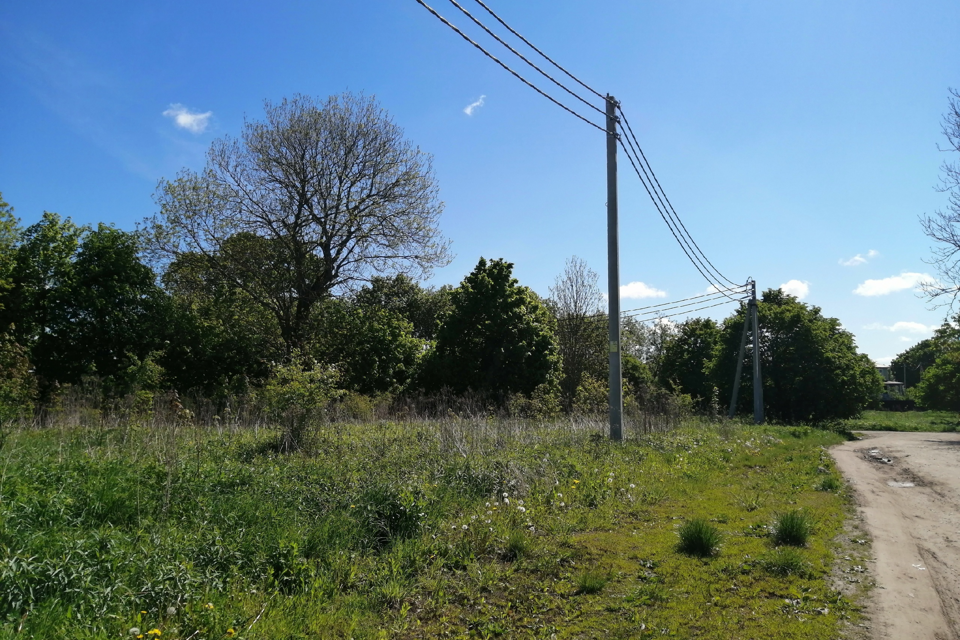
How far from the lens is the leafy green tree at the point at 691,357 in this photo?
43.0 m

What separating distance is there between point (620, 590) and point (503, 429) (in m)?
7.40

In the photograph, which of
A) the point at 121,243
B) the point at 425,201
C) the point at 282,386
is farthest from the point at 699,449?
the point at 121,243

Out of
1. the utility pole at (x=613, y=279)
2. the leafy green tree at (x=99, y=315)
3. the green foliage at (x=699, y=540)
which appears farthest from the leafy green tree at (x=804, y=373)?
the leafy green tree at (x=99, y=315)

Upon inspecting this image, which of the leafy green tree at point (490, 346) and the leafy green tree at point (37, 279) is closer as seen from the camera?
the leafy green tree at point (37, 279)

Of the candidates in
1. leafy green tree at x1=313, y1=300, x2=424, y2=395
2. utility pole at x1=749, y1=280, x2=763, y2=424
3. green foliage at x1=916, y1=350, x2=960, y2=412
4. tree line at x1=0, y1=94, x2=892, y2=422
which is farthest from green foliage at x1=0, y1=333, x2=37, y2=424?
green foliage at x1=916, y1=350, x2=960, y2=412

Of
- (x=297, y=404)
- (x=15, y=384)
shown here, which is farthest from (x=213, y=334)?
(x=297, y=404)

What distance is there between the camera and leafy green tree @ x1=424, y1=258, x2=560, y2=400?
102ft

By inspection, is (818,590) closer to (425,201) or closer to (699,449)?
(699,449)

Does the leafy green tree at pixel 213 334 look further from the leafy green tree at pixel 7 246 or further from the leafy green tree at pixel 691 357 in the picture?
the leafy green tree at pixel 691 357

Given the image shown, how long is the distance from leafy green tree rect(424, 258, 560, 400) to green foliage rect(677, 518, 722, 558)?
24462mm

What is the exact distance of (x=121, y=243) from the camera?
25000 mm

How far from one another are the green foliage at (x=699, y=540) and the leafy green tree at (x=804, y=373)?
30.0 meters

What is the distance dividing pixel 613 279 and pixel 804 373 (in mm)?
25371

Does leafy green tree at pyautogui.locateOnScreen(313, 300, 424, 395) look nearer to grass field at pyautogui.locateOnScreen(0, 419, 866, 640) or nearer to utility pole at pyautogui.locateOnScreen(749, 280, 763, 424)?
utility pole at pyautogui.locateOnScreen(749, 280, 763, 424)
